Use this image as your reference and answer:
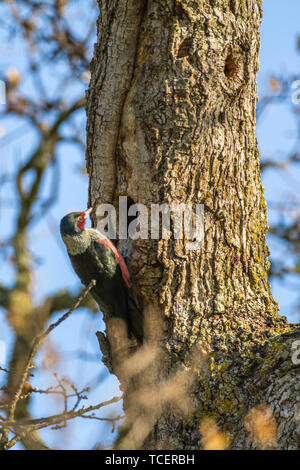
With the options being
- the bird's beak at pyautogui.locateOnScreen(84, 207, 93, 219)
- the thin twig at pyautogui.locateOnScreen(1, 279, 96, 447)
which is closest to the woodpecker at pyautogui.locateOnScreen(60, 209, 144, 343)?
the bird's beak at pyautogui.locateOnScreen(84, 207, 93, 219)

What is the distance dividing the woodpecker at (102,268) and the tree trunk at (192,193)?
0.15 m

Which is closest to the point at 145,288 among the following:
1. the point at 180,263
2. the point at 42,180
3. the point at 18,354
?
the point at 180,263

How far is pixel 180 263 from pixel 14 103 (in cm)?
499

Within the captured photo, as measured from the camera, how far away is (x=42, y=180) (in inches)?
287

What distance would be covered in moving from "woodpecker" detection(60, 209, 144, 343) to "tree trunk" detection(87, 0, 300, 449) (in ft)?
0.51

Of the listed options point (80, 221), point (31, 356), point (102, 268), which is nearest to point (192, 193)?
point (102, 268)

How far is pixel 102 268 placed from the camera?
328cm

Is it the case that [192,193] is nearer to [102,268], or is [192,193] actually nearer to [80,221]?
[102,268]

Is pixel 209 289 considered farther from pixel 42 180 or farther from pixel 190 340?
pixel 42 180

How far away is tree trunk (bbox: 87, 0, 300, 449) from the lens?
2584 mm

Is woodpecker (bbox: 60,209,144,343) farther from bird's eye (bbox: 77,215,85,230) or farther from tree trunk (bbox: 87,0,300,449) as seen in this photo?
tree trunk (bbox: 87,0,300,449)

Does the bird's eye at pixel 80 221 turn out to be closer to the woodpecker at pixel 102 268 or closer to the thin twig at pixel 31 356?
the woodpecker at pixel 102 268

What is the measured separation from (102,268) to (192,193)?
30.1 inches
